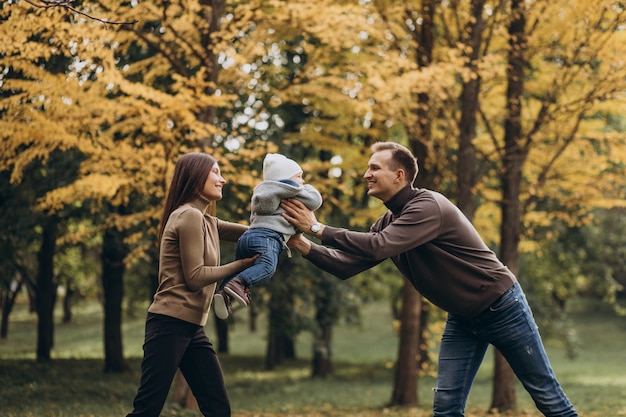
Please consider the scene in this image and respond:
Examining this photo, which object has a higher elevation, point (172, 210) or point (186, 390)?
point (172, 210)

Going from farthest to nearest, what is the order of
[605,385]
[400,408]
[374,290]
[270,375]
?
[374,290] < [270,375] < [605,385] < [400,408]

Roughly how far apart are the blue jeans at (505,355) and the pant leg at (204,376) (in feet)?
4.14

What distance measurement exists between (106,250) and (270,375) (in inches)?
270

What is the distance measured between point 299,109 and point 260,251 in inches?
508

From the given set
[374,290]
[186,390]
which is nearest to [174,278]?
[186,390]

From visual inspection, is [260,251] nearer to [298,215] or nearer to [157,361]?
[298,215]

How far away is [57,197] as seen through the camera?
8648mm

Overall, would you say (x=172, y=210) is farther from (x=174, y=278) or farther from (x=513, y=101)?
(x=513, y=101)

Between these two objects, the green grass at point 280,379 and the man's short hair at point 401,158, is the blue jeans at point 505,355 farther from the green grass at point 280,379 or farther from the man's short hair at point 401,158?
the green grass at point 280,379

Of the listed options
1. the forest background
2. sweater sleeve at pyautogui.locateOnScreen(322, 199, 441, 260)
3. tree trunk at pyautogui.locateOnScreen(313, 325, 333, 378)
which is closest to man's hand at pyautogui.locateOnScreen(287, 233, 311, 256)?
sweater sleeve at pyautogui.locateOnScreen(322, 199, 441, 260)

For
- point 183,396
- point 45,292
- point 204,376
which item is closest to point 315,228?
point 204,376

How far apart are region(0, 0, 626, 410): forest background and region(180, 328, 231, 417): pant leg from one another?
2.34 m

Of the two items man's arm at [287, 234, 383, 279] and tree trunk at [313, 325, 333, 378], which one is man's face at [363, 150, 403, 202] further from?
tree trunk at [313, 325, 333, 378]

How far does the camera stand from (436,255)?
13.6 ft
